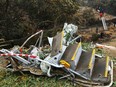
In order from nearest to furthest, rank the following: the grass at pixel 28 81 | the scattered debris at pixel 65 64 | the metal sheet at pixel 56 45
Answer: the grass at pixel 28 81 → the scattered debris at pixel 65 64 → the metal sheet at pixel 56 45

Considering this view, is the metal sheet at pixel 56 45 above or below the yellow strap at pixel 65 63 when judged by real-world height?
above

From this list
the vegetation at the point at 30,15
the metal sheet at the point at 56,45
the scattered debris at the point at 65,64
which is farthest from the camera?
the vegetation at the point at 30,15

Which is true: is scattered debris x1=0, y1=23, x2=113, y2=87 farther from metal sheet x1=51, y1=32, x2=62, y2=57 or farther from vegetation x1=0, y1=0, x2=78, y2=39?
vegetation x1=0, y1=0, x2=78, y2=39

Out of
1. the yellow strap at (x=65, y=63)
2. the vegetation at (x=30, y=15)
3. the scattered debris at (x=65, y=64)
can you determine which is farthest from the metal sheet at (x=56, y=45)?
the vegetation at (x=30, y=15)

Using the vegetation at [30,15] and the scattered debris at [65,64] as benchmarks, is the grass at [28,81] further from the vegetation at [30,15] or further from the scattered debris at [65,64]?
the vegetation at [30,15]

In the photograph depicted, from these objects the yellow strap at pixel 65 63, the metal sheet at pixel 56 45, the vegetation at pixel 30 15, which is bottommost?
the vegetation at pixel 30 15

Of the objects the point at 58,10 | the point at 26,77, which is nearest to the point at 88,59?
the point at 26,77

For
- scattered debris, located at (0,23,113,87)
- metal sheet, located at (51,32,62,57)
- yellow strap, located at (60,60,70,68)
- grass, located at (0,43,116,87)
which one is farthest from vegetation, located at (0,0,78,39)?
yellow strap, located at (60,60,70,68)

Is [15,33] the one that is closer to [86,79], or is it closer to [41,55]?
[41,55]

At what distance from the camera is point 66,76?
6.52 metres

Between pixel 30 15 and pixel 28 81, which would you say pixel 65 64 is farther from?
pixel 30 15

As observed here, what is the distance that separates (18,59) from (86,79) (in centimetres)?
183

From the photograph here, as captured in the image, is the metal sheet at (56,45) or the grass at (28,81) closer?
the grass at (28,81)

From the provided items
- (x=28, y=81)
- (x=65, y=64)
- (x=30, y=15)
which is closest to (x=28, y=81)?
(x=28, y=81)
